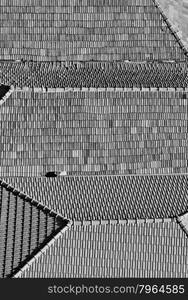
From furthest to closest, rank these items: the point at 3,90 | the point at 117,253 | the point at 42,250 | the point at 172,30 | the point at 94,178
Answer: the point at 172,30 → the point at 3,90 → the point at 94,178 → the point at 117,253 → the point at 42,250

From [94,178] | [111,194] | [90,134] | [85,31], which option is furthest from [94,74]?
[111,194]

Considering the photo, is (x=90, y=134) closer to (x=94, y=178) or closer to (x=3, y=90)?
(x=94, y=178)

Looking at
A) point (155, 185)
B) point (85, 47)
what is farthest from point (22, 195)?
point (85, 47)

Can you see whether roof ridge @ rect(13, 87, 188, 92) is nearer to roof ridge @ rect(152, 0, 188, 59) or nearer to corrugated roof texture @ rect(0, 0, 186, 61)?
corrugated roof texture @ rect(0, 0, 186, 61)

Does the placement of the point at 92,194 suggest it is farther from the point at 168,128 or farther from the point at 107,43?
the point at 107,43

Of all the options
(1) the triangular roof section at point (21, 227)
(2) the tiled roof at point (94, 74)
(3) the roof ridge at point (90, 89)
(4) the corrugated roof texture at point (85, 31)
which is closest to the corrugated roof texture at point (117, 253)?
(1) the triangular roof section at point (21, 227)

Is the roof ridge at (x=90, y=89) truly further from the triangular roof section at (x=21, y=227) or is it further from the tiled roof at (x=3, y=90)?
the triangular roof section at (x=21, y=227)
